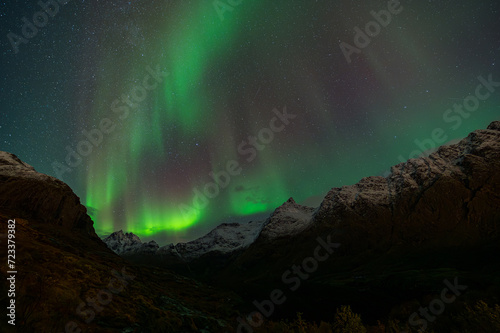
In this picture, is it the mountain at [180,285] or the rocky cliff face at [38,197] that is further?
the rocky cliff face at [38,197]

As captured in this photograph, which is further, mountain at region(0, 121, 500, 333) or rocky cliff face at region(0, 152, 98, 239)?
rocky cliff face at region(0, 152, 98, 239)

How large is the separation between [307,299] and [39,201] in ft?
578

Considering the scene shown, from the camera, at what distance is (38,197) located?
485 ft

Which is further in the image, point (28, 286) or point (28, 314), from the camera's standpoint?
point (28, 286)

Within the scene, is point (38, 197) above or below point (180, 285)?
above

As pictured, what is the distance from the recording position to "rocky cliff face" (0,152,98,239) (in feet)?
448

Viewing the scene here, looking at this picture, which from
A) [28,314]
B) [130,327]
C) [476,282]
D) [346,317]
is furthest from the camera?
[476,282]

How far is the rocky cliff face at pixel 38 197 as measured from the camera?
13650 centimetres

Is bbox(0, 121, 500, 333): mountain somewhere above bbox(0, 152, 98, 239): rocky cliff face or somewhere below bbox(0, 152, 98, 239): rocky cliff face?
below

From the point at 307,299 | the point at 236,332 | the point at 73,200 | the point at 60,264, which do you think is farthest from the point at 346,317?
the point at 73,200

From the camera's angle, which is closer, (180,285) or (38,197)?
(180,285)

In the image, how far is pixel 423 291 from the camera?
384 ft

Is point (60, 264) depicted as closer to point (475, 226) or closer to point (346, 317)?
point (346, 317)

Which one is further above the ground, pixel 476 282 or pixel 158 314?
pixel 158 314
